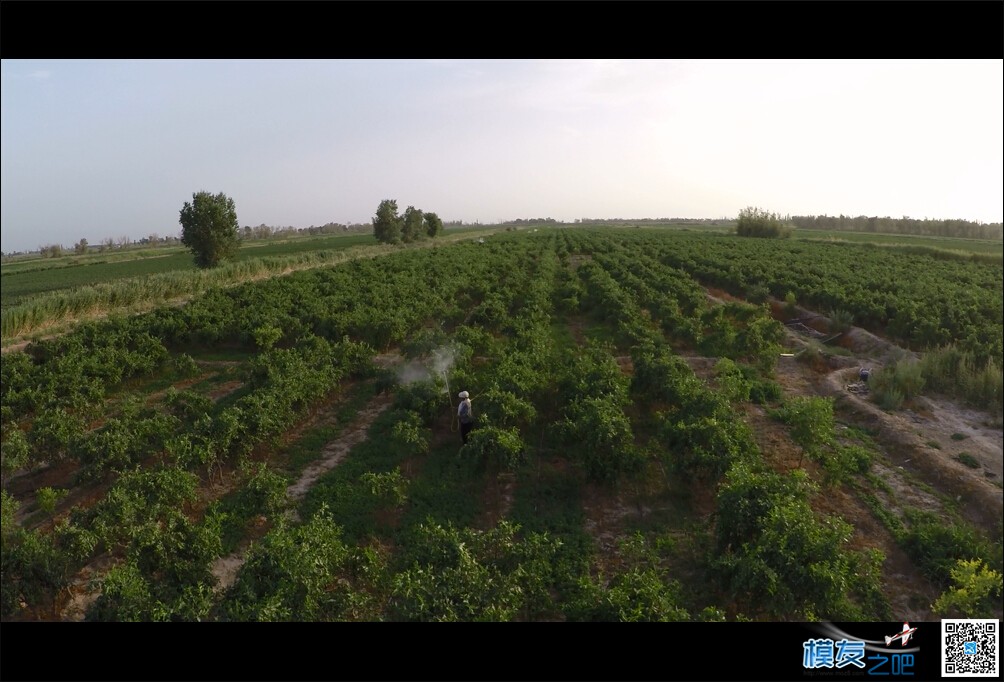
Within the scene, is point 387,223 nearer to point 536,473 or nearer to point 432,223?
point 432,223

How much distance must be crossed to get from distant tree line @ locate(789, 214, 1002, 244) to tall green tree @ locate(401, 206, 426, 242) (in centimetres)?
5935

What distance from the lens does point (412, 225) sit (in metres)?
64.2

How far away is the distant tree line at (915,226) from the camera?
389 cm

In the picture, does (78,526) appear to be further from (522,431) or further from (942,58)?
(942,58)

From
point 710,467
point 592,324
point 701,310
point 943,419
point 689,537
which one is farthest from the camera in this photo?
point 592,324

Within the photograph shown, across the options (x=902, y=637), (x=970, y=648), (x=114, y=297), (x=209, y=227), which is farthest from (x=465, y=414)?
(x=209, y=227)

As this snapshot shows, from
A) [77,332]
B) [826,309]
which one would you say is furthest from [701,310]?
[77,332]

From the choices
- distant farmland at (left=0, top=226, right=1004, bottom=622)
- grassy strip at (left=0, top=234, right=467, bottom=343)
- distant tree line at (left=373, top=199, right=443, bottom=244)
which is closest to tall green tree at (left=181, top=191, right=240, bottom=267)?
grassy strip at (left=0, top=234, right=467, bottom=343)

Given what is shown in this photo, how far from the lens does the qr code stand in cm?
366

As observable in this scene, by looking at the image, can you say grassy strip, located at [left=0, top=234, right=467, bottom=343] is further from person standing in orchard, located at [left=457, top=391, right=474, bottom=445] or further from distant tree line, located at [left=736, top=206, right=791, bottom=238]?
distant tree line, located at [left=736, top=206, right=791, bottom=238]

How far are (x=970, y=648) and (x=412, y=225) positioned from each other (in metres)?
64.9

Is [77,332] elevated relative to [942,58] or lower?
lower

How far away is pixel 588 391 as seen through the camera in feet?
33.8

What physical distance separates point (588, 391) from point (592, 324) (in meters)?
10.4
